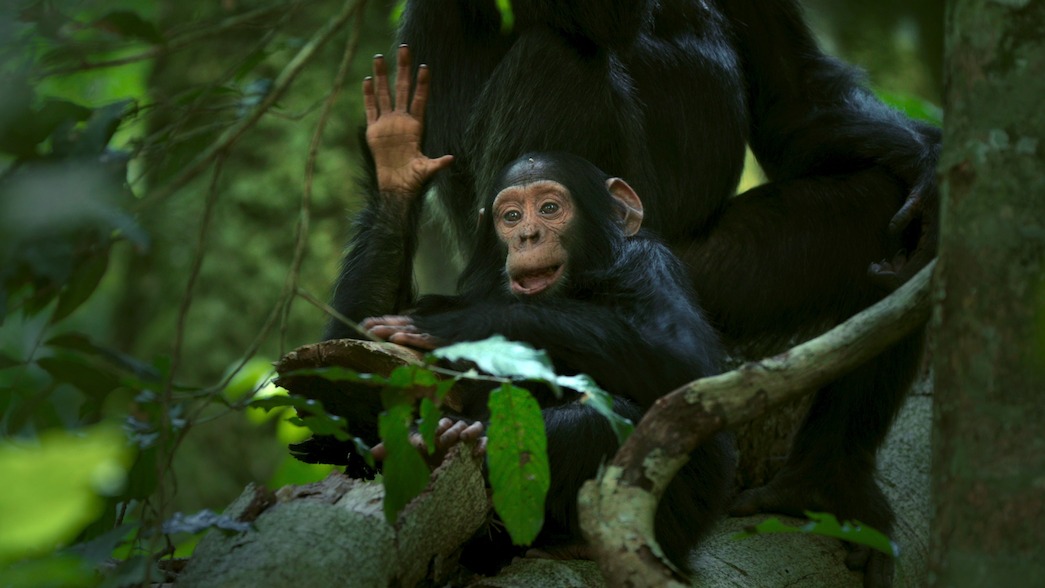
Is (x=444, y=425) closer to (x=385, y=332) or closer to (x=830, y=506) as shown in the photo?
(x=385, y=332)

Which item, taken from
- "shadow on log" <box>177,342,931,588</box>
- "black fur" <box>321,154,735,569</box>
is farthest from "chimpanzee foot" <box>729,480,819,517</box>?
"black fur" <box>321,154,735,569</box>

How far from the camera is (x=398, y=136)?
350cm

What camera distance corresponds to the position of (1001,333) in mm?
1735

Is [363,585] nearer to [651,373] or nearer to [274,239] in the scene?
[651,373]

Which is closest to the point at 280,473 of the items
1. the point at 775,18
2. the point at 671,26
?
the point at 671,26

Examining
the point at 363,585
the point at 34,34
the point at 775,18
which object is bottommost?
the point at 363,585

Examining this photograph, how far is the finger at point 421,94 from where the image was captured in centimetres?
342

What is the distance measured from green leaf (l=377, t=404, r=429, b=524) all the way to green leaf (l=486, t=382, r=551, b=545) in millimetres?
139

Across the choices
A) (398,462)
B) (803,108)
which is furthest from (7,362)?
(803,108)

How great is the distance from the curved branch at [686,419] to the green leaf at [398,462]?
15.0 inches

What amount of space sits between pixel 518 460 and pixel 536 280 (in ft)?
3.53

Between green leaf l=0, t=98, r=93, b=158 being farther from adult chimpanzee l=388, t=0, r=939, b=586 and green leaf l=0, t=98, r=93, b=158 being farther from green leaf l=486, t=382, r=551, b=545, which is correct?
adult chimpanzee l=388, t=0, r=939, b=586

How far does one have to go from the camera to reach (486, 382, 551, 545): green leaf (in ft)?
6.96

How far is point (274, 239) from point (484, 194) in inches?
158
